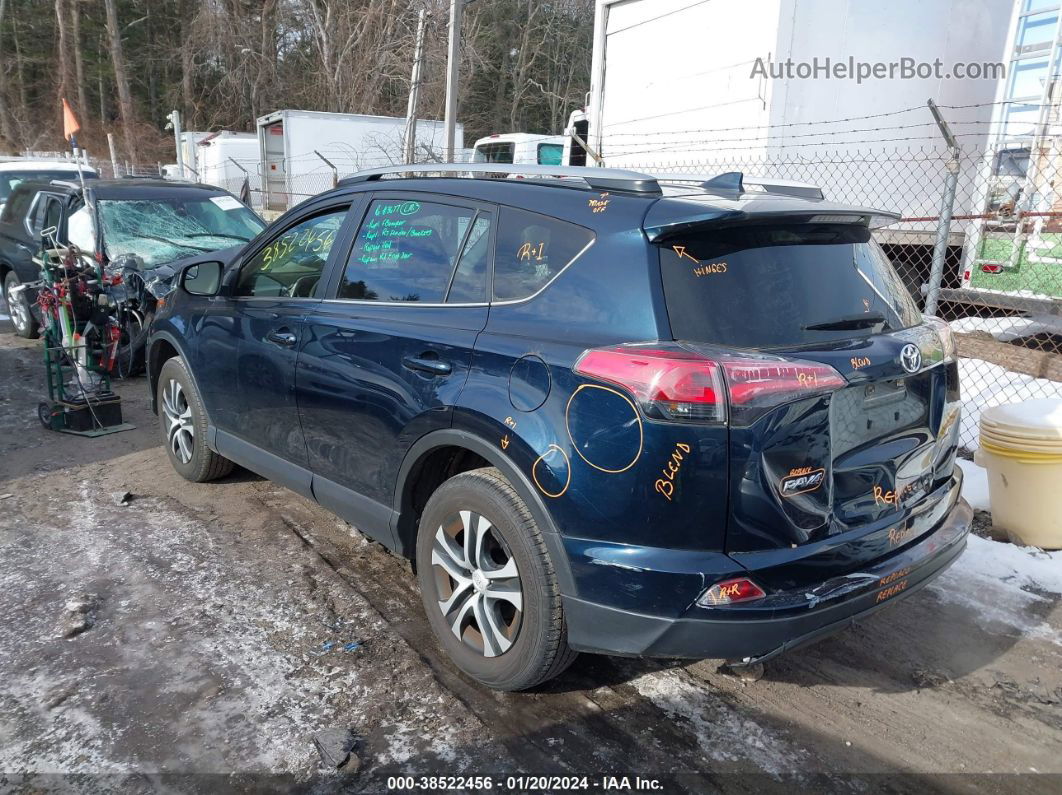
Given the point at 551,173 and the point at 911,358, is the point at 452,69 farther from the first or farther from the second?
the point at 911,358

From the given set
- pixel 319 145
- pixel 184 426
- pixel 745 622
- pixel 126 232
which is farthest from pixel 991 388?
pixel 319 145

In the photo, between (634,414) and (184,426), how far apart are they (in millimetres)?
3670

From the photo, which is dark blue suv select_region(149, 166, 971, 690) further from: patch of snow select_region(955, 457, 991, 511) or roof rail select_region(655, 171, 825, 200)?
patch of snow select_region(955, 457, 991, 511)

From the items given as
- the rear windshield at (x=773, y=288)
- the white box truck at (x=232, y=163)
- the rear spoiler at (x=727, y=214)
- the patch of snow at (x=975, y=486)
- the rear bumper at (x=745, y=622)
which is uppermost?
the white box truck at (x=232, y=163)

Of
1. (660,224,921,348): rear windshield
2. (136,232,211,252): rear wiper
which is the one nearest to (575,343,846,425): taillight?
(660,224,921,348): rear windshield

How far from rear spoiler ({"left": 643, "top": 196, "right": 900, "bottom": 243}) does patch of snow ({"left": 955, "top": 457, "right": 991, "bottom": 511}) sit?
9.01 ft

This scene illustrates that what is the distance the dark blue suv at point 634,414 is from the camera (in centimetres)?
245

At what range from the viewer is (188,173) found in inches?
1002

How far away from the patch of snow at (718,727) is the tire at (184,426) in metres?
3.09

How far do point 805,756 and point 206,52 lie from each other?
4231cm

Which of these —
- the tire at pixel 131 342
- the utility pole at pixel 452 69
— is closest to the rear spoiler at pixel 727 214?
the tire at pixel 131 342

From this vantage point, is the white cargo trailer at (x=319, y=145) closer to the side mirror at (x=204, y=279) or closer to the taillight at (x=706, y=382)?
the side mirror at (x=204, y=279)

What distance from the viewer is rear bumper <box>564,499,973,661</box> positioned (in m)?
2.48

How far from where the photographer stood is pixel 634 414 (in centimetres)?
245
